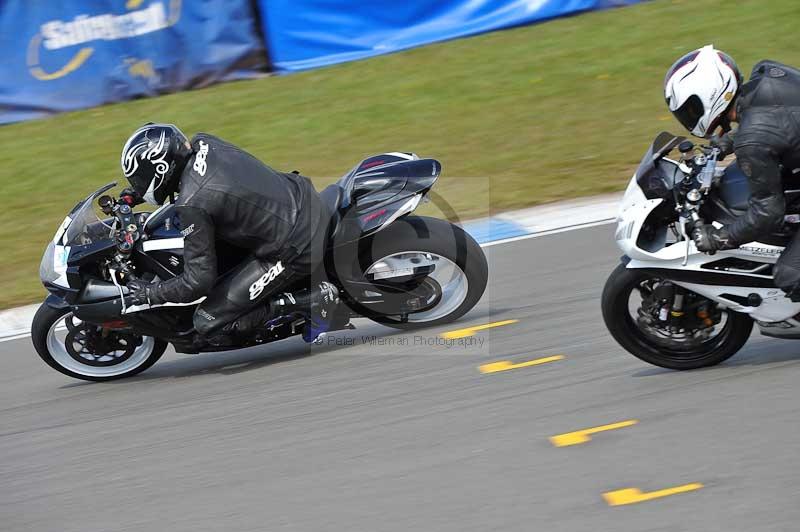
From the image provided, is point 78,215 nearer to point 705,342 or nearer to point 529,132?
point 705,342

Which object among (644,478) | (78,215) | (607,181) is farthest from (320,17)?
(644,478)

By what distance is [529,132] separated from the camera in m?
10.5

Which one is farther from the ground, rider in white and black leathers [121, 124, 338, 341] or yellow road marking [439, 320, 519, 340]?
rider in white and black leathers [121, 124, 338, 341]

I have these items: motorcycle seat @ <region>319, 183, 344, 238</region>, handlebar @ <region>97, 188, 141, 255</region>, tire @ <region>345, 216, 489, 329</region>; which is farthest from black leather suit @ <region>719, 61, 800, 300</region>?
handlebar @ <region>97, 188, 141, 255</region>

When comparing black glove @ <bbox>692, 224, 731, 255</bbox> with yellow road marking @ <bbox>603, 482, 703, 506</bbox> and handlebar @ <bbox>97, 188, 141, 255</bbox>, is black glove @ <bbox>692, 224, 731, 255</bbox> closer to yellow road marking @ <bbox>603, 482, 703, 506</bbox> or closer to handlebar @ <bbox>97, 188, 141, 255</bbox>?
yellow road marking @ <bbox>603, 482, 703, 506</bbox>

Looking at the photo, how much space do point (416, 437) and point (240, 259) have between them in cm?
175

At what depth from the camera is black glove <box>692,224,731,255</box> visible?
4586 mm

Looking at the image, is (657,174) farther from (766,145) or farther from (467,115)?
(467,115)

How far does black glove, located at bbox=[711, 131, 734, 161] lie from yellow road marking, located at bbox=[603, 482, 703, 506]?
160cm

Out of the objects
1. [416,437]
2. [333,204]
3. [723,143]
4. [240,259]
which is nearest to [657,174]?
[723,143]

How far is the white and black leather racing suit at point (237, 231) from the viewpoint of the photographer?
18.3ft

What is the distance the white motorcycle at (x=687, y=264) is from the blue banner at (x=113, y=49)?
8509 mm

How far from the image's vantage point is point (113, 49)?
12086 mm

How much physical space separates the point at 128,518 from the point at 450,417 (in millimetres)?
1590
